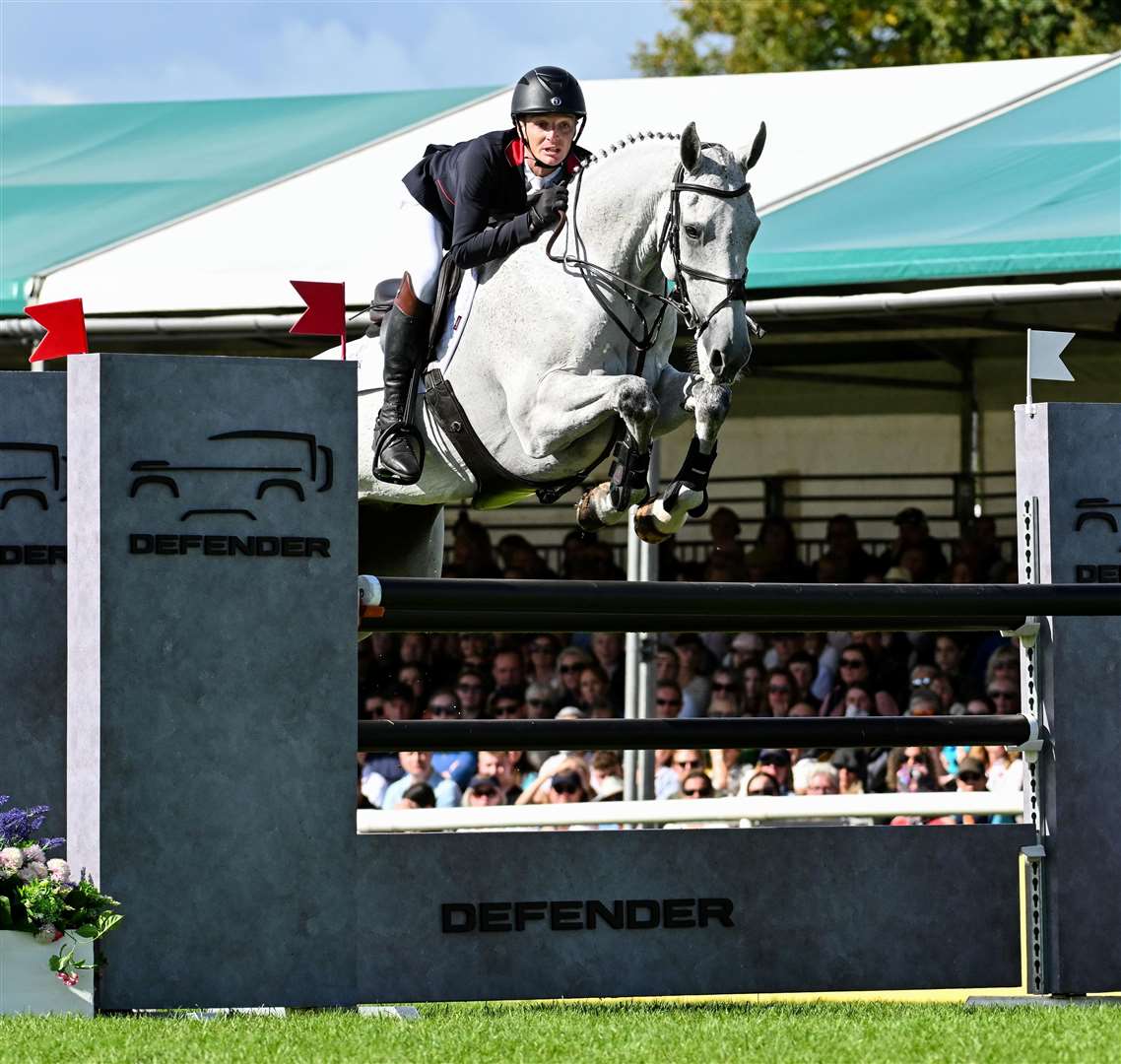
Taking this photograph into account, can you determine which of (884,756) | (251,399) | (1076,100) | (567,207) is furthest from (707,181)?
(1076,100)

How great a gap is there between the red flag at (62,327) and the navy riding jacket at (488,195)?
1.29 m

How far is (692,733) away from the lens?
450 centimetres

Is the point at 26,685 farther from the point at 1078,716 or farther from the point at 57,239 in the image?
the point at 57,239

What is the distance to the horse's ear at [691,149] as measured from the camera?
18.2 feet

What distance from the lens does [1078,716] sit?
15.5 feet

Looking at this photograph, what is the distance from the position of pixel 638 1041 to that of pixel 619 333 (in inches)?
110

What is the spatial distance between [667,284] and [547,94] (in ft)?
2.12

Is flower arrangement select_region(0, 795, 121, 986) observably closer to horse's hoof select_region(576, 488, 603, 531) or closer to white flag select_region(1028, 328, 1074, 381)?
horse's hoof select_region(576, 488, 603, 531)

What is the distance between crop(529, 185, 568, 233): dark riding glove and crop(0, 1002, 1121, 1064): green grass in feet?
8.74

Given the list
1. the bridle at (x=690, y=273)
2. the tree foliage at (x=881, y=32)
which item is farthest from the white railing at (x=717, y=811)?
the tree foliage at (x=881, y=32)

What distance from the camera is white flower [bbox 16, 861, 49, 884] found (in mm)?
3910

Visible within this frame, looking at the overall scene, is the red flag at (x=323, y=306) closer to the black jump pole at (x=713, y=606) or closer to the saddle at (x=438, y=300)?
the saddle at (x=438, y=300)

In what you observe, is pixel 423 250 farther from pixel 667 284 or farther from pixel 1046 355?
pixel 1046 355

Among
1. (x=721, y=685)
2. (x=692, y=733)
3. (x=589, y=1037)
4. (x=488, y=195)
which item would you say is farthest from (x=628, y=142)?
(x=721, y=685)
